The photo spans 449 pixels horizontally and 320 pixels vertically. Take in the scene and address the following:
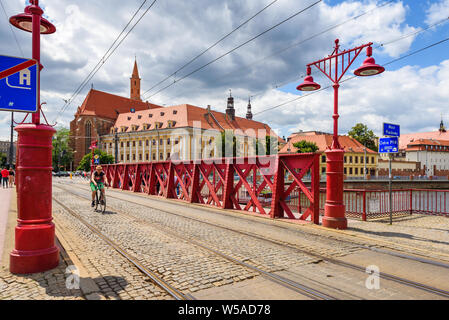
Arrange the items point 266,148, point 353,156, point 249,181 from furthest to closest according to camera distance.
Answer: point 353,156
point 266,148
point 249,181

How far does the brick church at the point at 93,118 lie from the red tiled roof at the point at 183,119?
341 centimetres

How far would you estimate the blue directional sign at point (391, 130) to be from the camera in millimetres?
9265

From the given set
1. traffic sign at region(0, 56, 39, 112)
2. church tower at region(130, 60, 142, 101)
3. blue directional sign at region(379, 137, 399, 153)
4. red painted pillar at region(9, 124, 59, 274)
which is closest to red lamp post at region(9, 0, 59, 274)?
red painted pillar at region(9, 124, 59, 274)

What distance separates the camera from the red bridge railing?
9.49 m

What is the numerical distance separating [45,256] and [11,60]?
289 cm

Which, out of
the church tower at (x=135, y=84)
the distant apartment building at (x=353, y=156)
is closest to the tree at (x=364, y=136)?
the distant apartment building at (x=353, y=156)

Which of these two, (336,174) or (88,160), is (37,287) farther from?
(88,160)

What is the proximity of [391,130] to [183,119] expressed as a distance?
67762 millimetres

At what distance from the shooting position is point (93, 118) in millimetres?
83625

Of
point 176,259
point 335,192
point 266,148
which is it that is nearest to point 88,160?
point 266,148

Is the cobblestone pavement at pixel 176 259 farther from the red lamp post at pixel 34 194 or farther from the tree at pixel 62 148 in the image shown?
the tree at pixel 62 148

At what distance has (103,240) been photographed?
22.3 feet
